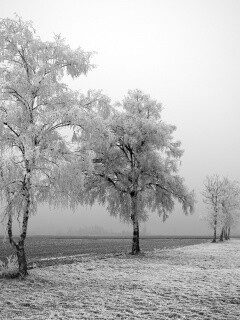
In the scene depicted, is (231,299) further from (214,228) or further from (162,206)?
(214,228)

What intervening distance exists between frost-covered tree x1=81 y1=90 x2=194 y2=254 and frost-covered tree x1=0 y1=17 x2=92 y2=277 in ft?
37.5

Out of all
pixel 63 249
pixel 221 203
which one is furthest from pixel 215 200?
pixel 63 249

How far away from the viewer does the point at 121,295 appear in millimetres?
12352

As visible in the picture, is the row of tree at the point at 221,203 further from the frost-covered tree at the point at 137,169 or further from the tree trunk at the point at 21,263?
the tree trunk at the point at 21,263

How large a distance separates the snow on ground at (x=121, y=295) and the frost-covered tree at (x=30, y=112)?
2587mm

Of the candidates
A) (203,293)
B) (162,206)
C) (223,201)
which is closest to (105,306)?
(203,293)

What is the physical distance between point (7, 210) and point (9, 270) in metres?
2.77

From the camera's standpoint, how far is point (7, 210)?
49.6 feet

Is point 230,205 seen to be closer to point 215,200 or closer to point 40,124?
point 215,200

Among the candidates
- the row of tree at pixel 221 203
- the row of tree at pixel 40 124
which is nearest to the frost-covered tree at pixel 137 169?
the row of tree at pixel 40 124

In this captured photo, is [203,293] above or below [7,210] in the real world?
below

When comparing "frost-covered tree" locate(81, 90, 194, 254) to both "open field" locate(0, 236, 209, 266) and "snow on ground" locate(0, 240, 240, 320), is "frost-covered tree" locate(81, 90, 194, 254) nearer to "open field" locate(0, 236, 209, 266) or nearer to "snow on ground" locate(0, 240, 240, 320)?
"open field" locate(0, 236, 209, 266)

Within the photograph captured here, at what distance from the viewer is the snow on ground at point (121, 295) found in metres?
9.73

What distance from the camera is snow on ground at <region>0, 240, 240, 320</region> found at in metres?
9.73
